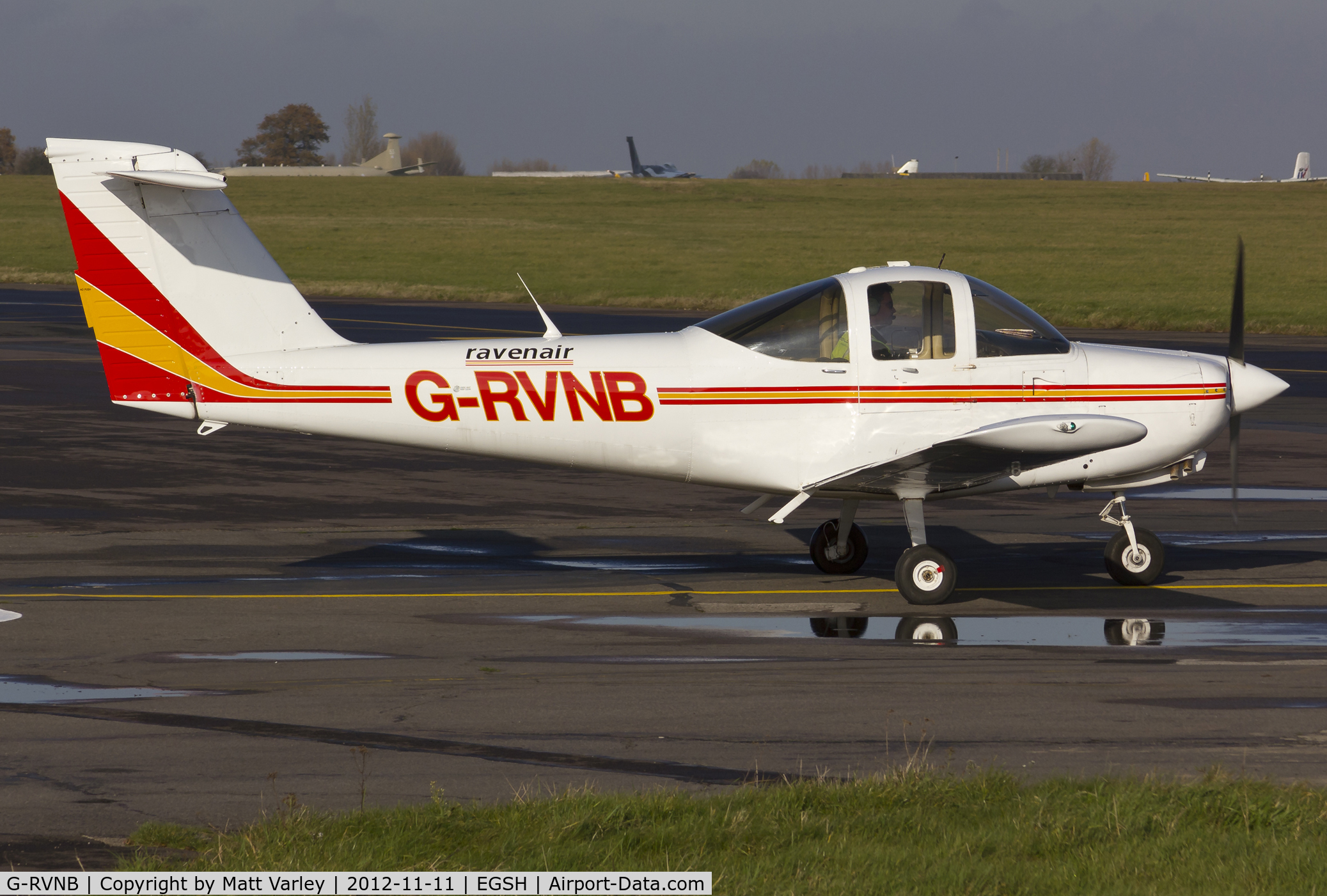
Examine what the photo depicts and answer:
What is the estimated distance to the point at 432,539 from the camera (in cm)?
1349

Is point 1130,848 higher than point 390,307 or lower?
lower

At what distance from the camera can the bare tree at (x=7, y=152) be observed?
151125 mm

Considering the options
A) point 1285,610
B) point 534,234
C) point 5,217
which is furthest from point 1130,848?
point 5,217

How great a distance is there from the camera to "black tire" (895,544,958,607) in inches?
417

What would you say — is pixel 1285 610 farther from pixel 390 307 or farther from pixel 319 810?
pixel 390 307

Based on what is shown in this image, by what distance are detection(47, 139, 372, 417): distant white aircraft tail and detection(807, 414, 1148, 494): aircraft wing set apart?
4048 millimetres

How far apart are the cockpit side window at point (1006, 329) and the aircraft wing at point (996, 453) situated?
1.95 ft

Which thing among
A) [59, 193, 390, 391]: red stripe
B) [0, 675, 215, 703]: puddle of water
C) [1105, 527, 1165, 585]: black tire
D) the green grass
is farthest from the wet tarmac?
[59, 193, 390, 391]: red stripe

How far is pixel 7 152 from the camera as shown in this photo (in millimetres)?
154875

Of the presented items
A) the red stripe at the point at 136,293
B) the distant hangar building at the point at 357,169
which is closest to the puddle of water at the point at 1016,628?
the red stripe at the point at 136,293

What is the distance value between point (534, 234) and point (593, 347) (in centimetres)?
6020

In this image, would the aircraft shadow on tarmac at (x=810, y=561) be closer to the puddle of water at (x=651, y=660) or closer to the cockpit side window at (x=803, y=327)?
the cockpit side window at (x=803, y=327)

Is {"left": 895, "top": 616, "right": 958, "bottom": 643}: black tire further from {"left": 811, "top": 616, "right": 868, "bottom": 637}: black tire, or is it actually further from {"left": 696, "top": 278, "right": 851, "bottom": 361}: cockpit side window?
{"left": 696, "top": 278, "right": 851, "bottom": 361}: cockpit side window

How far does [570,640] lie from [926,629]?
2.63 meters
